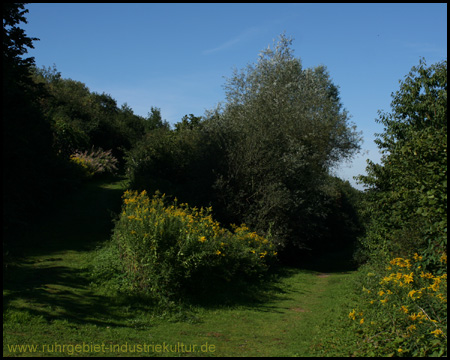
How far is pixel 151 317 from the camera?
7.95 metres

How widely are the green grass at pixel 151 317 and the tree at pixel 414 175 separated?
2.22 m

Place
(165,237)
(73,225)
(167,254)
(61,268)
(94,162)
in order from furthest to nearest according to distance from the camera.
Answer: (94,162)
(73,225)
(61,268)
(165,237)
(167,254)

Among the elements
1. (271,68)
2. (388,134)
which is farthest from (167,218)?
(271,68)

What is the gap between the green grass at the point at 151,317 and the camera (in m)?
6.27

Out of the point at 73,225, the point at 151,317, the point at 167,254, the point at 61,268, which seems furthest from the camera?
the point at 73,225

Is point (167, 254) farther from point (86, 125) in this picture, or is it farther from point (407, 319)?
point (86, 125)

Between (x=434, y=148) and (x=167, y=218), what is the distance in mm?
5874

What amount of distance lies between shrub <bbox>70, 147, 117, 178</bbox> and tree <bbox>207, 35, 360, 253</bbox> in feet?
25.1

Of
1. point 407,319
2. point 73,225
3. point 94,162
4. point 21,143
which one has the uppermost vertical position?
point 94,162

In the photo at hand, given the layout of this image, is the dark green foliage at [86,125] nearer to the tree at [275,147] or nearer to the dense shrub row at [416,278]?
the tree at [275,147]

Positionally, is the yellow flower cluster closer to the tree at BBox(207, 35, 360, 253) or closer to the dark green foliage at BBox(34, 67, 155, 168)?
the tree at BBox(207, 35, 360, 253)

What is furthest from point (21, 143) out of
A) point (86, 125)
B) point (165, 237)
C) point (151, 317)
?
point (86, 125)

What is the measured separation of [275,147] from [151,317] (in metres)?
10.4

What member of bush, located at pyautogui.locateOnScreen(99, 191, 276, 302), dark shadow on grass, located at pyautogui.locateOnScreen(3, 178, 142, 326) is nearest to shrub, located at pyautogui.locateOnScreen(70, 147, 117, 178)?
dark shadow on grass, located at pyautogui.locateOnScreen(3, 178, 142, 326)
